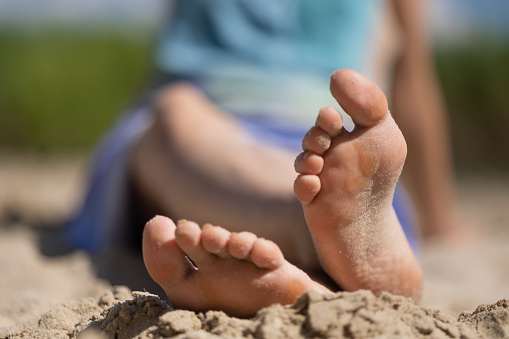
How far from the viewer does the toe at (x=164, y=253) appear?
0.77 metres

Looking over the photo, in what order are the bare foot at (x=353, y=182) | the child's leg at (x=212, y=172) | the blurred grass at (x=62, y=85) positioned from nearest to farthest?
the bare foot at (x=353, y=182), the child's leg at (x=212, y=172), the blurred grass at (x=62, y=85)

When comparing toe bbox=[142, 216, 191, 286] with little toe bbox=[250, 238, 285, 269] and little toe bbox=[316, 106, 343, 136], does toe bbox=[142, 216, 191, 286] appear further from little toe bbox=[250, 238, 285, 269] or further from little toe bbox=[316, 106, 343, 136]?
little toe bbox=[316, 106, 343, 136]

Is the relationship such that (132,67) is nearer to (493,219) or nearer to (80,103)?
(80,103)

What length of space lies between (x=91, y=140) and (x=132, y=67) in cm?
60

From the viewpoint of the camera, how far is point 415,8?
215 centimetres

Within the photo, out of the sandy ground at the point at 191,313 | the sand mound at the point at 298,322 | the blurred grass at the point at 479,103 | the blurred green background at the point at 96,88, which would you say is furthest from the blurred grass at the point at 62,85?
the sand mound at the point at 298,322

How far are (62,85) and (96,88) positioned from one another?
234 millimetres

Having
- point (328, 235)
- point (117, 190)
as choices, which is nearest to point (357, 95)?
point (328, 235)

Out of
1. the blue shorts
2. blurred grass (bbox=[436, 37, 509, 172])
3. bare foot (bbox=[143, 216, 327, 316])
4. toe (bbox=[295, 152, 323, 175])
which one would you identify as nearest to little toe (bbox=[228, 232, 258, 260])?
bare foot (bbox=[143, 216, 327, 316])

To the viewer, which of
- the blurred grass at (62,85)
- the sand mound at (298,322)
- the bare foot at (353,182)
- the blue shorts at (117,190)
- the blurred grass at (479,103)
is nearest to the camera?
the sand mound at (298,322)

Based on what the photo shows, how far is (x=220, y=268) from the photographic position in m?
0.76

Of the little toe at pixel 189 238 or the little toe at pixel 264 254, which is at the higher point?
the little toe at pixel 264 254

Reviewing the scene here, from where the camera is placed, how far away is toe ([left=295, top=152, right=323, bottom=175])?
79 centimetres

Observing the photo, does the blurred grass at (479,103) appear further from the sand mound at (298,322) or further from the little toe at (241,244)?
the little toe at (241,244)
